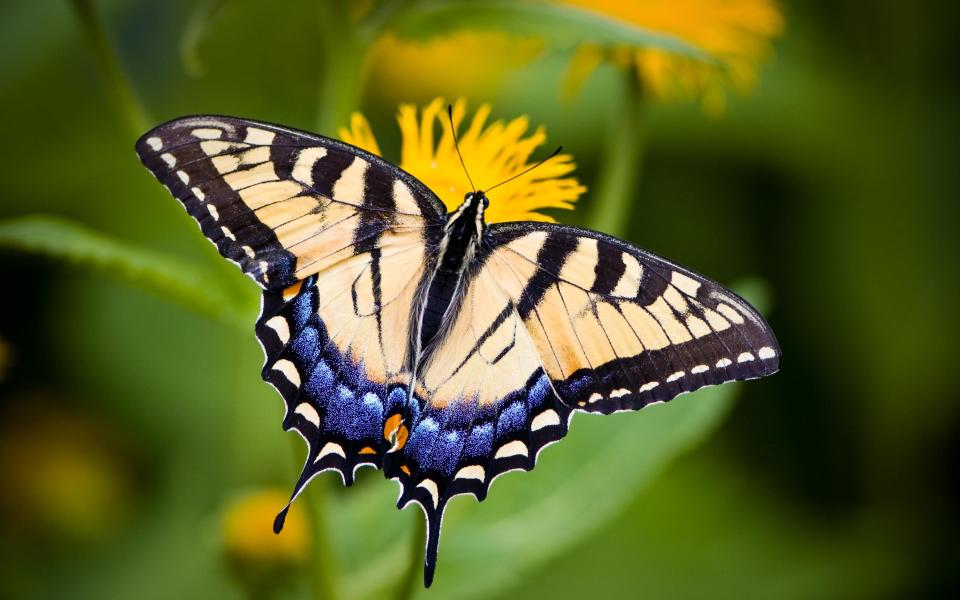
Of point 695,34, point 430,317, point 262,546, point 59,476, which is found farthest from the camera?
point 59,476

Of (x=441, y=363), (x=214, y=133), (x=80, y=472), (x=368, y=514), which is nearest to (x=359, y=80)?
(x=214, y=133)

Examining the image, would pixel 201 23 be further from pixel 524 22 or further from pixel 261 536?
pixel 261 536

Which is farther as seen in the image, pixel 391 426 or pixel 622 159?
pixel 622 159

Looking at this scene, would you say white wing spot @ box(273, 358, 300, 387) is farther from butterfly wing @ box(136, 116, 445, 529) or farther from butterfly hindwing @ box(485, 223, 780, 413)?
butterfly hindwing @ box(485, 223, 780, 413)

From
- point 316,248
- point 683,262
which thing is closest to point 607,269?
point 316,248

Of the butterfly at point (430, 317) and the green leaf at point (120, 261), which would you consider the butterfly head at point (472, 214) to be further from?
the green leaf at point (120, 261)

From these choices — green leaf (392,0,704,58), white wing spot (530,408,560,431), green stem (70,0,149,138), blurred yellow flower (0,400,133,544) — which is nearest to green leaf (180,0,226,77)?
green stem (70,0,149,138)
